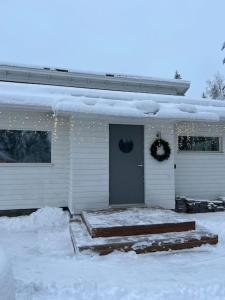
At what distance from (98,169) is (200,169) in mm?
3329

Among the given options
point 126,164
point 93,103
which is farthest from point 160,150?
point 93,103

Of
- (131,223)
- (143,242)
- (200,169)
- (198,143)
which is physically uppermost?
(198,143)

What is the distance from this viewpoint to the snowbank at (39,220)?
7.00 m

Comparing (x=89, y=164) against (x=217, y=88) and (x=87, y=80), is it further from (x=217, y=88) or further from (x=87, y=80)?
(x=217, y=88)

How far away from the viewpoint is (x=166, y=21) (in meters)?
45.5

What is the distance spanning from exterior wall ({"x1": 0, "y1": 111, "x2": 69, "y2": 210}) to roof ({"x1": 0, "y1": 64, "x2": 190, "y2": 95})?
12.6 ft

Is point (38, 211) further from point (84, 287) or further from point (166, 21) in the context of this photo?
point (166, 21)

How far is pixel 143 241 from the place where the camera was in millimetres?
5398

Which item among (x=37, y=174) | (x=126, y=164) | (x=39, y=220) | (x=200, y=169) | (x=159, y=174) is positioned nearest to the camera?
(x=39, y=220)

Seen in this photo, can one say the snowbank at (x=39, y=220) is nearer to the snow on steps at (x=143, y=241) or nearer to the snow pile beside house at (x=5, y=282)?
the snow on steps at (x=143, y=241)

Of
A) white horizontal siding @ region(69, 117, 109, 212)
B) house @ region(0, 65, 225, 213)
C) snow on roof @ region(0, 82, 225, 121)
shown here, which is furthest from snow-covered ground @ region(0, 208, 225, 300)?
snow on roof @ region(0, 82, 225, 121)

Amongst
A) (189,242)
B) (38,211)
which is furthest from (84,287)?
(38,211)

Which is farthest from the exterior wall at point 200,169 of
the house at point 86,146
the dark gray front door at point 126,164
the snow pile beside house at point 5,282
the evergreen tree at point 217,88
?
the evergreen tree at point 217,88

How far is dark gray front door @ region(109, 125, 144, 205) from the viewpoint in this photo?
309 inches
